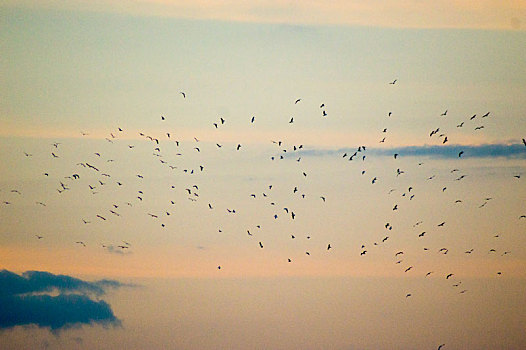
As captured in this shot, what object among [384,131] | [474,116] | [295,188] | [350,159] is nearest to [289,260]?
[295,188]

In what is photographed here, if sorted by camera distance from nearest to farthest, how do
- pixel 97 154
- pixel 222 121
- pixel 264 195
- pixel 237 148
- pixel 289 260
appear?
1. pixel 222 121
2. pixel 237 148
3. pixel 264 195
4. pixel 97 154
5. pixel 289 260

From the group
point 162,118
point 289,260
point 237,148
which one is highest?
point 162,118

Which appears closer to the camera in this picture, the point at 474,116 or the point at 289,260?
the point at 474,116

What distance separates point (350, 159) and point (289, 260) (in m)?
21.7

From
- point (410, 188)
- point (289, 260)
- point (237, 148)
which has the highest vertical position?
point (237, 148)

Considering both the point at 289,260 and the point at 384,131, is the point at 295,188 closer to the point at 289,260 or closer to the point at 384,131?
the point at 289,260

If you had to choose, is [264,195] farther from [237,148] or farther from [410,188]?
[410,188]

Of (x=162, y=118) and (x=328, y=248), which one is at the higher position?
(x=162, y=118)

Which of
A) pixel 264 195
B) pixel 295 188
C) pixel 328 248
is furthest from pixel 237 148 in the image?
pixel 328 248

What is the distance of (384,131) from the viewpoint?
5159 cm

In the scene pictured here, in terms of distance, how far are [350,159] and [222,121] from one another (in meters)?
25.7

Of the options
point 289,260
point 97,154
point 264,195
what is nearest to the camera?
point 264,195

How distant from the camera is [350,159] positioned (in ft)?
188

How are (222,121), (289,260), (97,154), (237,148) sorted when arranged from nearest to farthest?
(222,121) < (237,148) < (97,154) < (289,260)
